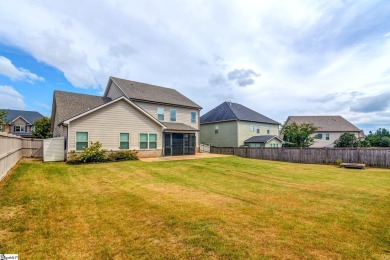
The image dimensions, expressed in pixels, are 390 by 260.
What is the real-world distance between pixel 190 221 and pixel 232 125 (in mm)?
26662

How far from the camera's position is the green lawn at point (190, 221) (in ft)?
12.4

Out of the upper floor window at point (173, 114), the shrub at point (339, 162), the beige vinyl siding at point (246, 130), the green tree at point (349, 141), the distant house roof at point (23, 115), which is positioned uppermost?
the distant house roof at point (23, 115)

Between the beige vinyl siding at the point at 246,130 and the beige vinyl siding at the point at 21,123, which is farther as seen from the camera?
the beige vinyl siding at the point at 21,123

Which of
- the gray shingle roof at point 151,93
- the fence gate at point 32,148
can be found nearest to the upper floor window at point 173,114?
the gray shingle roof at point 151,93

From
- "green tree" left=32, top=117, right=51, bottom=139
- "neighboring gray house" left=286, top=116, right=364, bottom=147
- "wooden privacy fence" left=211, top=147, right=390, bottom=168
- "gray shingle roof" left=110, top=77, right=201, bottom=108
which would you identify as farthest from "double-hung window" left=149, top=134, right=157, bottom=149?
"neighboring gray house" left=286, top=116, right=364, bottom=147

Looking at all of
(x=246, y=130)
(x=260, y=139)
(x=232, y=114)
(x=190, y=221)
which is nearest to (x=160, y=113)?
(x=232, y=114)

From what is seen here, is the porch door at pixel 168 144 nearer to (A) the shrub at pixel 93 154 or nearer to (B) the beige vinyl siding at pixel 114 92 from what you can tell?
(A) the shrub at pixel 93 154

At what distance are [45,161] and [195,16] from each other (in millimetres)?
14917

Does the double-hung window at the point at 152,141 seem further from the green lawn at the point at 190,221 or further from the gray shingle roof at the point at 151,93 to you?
the green lawn at the point at 190,221

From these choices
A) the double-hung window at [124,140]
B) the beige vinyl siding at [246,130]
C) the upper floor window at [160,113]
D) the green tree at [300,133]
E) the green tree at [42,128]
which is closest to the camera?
the double-hung window at [124,140]

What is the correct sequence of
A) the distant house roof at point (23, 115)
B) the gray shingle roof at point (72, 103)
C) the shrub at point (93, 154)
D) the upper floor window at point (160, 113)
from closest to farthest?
the shrub at point (93, 154)
the gray shingle roof at point (72, 103)
the upper floor window at point (160, 113)
the distant house roof at point (23, 115)

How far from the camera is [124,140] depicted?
18.5m

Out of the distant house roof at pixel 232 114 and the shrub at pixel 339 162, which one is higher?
the distant house roof at pixel 232 114

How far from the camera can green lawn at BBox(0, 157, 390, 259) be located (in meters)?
3.79
